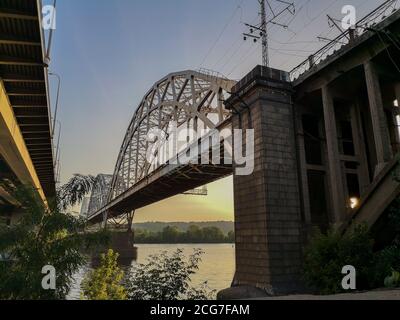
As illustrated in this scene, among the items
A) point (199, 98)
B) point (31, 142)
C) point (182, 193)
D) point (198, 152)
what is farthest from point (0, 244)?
point (182, 193)

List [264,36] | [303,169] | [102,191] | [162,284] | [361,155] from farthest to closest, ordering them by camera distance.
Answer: [102,191] → [264,36] → [361,155] → [303,169] → [162,284]

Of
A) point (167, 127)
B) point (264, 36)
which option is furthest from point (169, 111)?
point (264, 36)

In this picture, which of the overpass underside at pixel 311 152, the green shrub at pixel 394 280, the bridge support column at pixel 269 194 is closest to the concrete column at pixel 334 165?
the overpass underside at pixel 311 152

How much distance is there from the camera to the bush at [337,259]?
427 inches

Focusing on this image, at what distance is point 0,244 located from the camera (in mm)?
8719

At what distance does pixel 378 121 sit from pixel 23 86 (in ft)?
43.3

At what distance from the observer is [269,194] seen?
1473 cm

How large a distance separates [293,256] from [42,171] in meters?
19.9

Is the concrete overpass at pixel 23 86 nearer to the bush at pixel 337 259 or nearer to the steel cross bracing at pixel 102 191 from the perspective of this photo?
the bush at pixel 337 259

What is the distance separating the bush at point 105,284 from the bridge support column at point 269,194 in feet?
19.8

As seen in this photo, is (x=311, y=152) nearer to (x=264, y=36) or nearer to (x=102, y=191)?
(x=264, y=36)

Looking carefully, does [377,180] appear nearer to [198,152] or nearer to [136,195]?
[198,152]

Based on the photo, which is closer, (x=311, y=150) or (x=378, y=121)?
(x=378, y=121)
